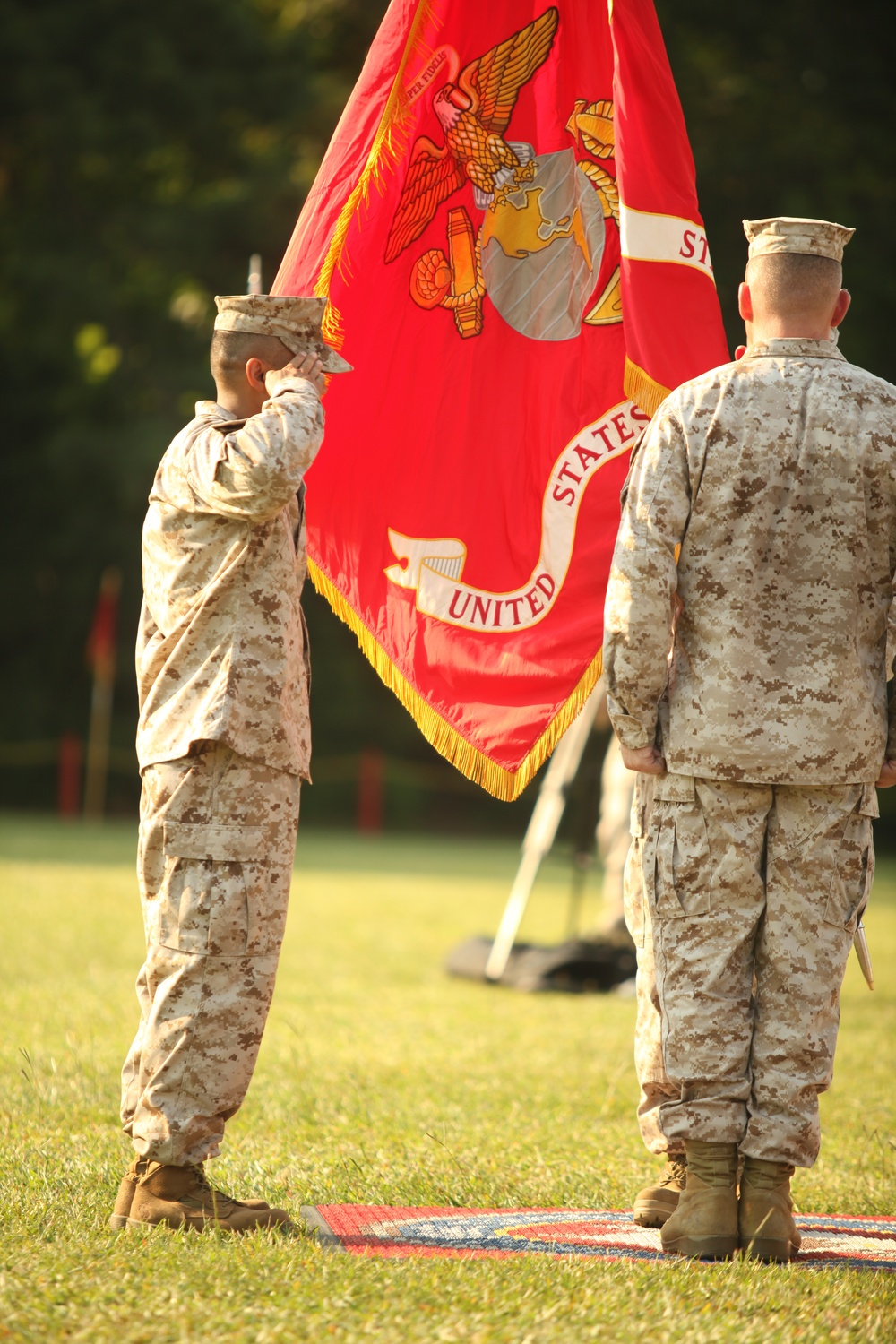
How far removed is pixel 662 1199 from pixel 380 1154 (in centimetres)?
106

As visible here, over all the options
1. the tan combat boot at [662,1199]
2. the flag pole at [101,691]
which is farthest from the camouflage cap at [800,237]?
the flag pole at [101,691]

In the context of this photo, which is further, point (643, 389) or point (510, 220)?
point (510, 220)

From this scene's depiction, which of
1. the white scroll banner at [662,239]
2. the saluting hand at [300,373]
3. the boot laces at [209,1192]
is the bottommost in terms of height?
the boot laces at [209,1192]

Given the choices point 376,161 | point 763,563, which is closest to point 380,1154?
point 763,563

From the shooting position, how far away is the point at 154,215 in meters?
23.7

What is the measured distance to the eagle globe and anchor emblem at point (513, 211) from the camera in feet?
15.2

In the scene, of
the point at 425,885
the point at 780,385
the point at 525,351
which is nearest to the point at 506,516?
the point at 525,351

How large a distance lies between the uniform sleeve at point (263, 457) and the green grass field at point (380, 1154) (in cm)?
164

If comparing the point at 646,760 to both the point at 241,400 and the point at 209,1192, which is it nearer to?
the point at 241,400

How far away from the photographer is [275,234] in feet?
81.0

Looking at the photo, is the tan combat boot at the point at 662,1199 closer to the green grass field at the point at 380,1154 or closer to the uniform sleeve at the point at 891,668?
the green grass field at the point at 380,1154

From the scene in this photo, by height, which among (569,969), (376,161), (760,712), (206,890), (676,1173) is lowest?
(569,969)

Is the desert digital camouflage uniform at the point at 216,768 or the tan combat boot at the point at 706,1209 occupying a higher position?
the desert digital camouflage uniform at the point at 216,768

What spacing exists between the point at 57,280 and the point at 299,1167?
69.7 feet
